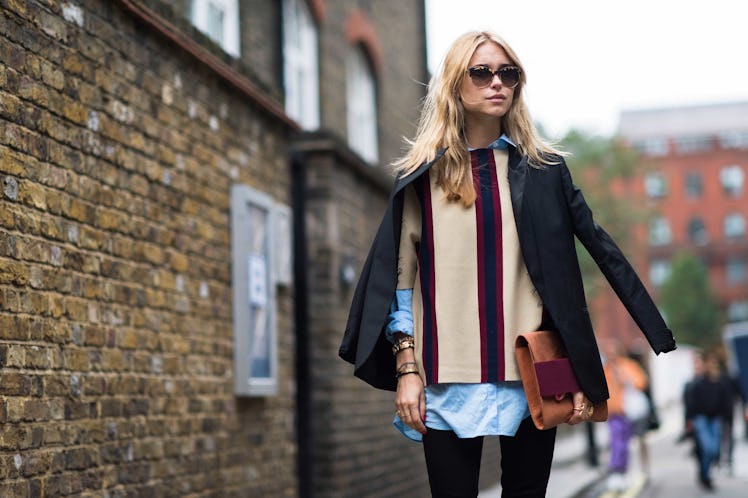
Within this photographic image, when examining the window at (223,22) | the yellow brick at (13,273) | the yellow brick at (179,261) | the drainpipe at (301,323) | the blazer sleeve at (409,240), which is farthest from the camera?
the drainpipe at (301,323)

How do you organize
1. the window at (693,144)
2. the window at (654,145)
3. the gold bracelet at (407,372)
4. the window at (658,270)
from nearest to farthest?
the gold bracelet at (407,372), the window at (658,270), the window at (693,144), the window at (654,145)

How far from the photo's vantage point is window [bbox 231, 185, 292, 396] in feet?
25.2

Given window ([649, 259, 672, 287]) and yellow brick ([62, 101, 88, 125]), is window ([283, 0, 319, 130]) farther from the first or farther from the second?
window ([649, 259, 672, 287])

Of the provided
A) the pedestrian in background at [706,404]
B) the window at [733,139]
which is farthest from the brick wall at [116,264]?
the window at [733,139]

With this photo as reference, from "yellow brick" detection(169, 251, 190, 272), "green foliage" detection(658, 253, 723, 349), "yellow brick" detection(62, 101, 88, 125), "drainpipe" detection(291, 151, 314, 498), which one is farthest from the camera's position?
"green foliage" detection(658, 253, 723, 349)

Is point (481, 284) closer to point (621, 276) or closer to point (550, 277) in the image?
point (550, 277)

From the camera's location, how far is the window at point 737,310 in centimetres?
8162

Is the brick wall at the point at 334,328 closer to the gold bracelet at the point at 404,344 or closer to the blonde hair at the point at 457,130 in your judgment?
the blonde hair at the point at 457,130

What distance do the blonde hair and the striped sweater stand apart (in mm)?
49

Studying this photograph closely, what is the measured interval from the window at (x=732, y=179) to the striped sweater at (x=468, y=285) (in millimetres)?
84722

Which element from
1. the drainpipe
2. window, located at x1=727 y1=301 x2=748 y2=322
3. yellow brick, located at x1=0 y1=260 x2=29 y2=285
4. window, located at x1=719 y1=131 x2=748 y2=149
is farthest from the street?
window, located at x1=719 y1=131 x2=748 y2=149

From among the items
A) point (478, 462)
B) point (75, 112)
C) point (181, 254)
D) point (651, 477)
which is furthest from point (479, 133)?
point (651, 477)

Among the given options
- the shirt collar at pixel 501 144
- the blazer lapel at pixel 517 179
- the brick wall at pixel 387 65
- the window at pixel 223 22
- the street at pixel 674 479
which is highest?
the brick wall at pixel 387 65

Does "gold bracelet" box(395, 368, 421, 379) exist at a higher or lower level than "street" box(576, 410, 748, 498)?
higher
